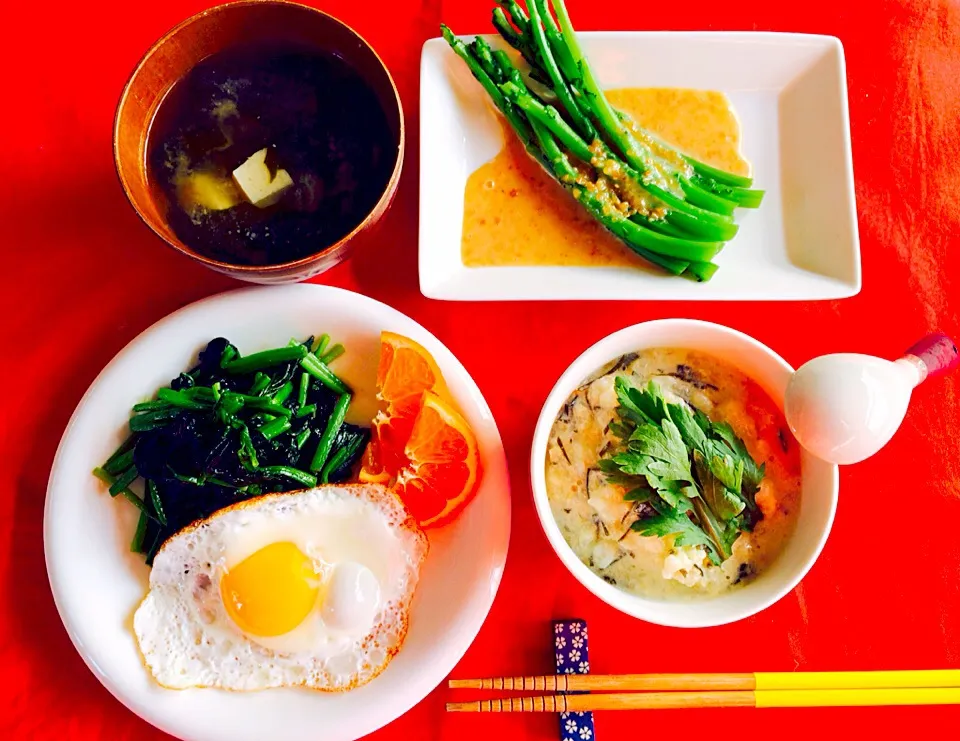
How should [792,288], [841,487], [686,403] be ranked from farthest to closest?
[841,487], [792,288], [686,403]

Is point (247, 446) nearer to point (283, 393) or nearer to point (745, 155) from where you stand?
point (283, 393)

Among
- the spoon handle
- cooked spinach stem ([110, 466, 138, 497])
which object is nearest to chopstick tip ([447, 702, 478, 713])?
cooked spinach stem ([110, 466, 138, 497])

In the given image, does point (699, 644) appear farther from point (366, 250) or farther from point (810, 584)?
point (366, 250)

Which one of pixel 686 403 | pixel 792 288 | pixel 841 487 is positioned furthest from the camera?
pixel 841 487

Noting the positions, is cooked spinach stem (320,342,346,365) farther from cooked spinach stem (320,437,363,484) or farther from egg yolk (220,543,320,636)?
egg yolk (220,543,320,636)

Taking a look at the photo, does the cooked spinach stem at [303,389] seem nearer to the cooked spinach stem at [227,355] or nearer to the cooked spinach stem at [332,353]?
the cooked spinach stem at [332,353]

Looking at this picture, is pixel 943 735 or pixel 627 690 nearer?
pixel 627 690

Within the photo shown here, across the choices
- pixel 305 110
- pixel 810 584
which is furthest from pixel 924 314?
pixel 305 110
